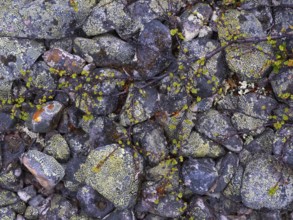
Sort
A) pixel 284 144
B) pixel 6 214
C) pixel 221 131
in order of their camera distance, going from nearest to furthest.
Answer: pixel 284 144 < pixel 221 131 < pixel 6 214

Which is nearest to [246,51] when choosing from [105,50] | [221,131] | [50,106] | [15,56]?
[221,131]

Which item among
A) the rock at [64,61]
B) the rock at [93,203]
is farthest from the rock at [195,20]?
the rock at [93,203]

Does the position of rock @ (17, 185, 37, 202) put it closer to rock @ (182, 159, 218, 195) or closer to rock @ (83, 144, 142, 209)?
rock @ (83, 144, 142, 209)

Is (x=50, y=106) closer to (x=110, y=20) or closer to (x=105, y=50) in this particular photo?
(x=105, y=50)

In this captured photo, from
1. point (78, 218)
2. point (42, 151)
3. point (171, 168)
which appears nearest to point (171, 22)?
point (171, 168)

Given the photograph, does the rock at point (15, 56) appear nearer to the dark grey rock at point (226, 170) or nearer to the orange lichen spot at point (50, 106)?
the orange lichen spot at point (50, 106)
